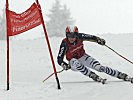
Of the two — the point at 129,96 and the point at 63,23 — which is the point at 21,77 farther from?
the point at 63,23

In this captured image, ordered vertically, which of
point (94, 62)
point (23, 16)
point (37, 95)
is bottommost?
point (37, 95)

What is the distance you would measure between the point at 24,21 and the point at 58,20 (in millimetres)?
41521

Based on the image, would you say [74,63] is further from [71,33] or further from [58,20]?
[58,20]

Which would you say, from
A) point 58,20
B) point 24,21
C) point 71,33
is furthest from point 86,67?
point 58,20

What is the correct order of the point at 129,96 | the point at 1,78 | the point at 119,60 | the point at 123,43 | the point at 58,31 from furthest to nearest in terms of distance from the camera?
1. the point at 58,31
2. the point at 123,43
3. the point at 119,60
4. the point at 1,78
5. the point at 129,96

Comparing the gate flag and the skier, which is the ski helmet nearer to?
the skier

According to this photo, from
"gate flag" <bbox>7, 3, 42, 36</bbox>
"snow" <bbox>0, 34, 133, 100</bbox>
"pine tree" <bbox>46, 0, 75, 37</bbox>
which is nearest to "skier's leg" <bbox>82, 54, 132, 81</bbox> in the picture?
"snow" <bbox>0, 34, 133, 100</bbox>

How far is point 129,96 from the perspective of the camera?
Result: 6.81 m

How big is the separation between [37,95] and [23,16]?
6.29 feet

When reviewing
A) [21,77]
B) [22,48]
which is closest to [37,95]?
[21,77]

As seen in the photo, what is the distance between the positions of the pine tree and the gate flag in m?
39.3

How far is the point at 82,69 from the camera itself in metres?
8.54

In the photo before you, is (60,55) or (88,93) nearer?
(88,93)

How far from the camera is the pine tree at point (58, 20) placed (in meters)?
48.5
